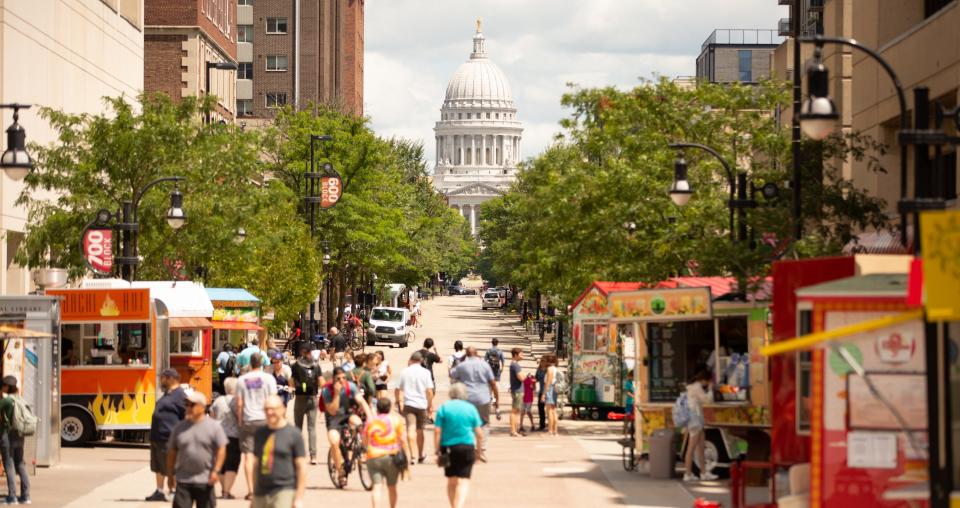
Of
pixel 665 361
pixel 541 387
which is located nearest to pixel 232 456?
pixel 665 361

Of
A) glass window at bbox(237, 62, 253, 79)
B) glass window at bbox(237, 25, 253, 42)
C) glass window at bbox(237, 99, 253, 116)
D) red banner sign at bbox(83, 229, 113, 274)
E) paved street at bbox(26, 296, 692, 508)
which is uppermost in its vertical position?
glass window at bbox(237, 25, 253, 42)

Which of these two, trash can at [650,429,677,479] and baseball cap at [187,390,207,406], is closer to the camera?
baseball cap at [187,390,207,406]

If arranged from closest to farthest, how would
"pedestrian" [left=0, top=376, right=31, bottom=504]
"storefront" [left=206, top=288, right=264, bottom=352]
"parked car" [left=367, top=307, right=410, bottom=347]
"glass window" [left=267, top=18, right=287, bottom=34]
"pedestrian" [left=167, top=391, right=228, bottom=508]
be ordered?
"pedestrian" [left=167, top=391, right=228, bottom=508] < "pedestrian" [left=0, top=376, right=31, bottom=504] < "storefront" [left=206, top=288, right=264, bottom=352] < "parked car" [left=367, top=307, right=410, bottom=347] < "glass window" [left=267, top=18, right=287, bottom=34]

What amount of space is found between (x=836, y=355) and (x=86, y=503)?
36.2 ft

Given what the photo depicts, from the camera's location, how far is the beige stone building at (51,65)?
143 ft

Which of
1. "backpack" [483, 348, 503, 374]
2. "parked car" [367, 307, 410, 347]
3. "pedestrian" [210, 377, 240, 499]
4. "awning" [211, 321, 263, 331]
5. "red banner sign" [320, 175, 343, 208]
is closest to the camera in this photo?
"pedestrian" [210, 377, 240, 499]

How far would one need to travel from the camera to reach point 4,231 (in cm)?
4384

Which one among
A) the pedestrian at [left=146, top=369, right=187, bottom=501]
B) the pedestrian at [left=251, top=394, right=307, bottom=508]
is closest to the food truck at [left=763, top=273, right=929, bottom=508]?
the pedestrian at [left=251, top=394, right=307, bottom=508]

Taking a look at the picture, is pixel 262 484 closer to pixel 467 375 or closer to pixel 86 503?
pixel 86 503

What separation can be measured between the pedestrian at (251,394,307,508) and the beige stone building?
2841 centimetres

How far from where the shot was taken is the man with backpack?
67.1ft

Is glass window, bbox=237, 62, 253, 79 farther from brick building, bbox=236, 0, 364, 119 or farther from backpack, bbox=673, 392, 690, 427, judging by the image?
backpack, bbox=673, 392, 690, 427

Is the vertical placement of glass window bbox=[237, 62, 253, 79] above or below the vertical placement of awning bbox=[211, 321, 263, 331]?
above

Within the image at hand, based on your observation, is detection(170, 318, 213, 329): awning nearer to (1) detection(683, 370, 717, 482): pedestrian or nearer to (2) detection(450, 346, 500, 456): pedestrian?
(2) detection(450, 346, 500, 456): pedestrian
